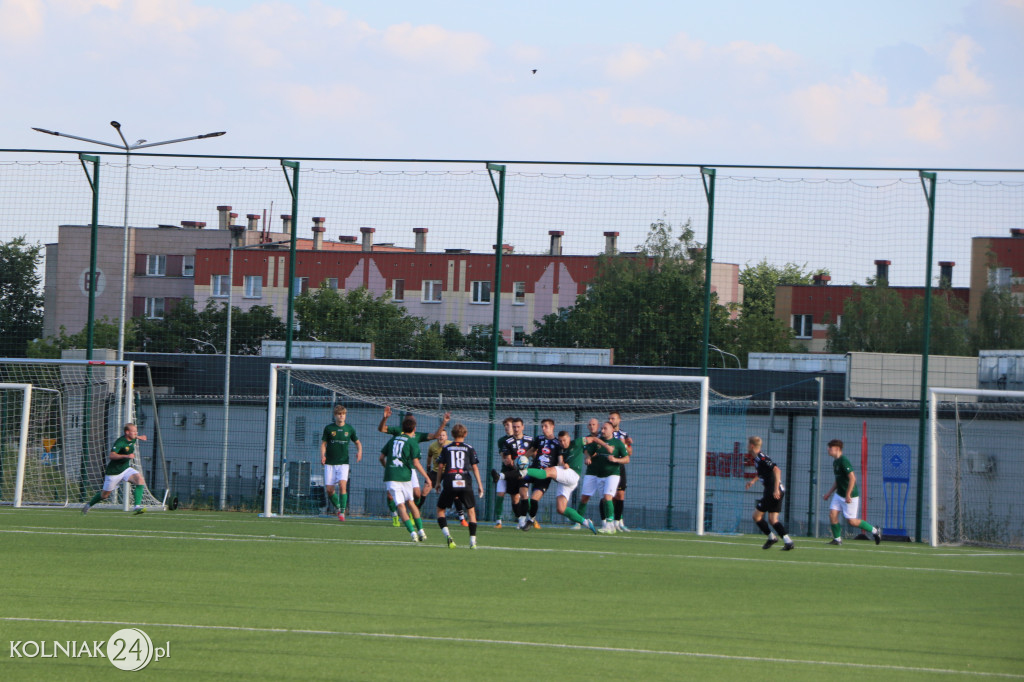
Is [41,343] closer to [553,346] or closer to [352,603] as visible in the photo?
[553,346]

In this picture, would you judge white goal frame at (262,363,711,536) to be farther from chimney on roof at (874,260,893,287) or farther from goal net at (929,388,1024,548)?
chimney on roof at (874,260,893,287)

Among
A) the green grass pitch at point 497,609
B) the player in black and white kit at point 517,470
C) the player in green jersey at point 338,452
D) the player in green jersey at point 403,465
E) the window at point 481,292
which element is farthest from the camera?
the window at point 481,292

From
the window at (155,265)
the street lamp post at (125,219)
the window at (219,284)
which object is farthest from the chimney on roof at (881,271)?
the window at (155,265)

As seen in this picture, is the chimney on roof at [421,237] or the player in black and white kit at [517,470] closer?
the player in black and white kit at [517,470]

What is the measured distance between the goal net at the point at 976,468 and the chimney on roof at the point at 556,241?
691cm

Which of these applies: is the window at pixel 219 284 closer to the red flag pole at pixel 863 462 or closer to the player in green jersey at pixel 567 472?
the red flag pole at pixel 863 462

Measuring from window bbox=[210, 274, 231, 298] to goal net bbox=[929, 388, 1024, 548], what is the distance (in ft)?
171

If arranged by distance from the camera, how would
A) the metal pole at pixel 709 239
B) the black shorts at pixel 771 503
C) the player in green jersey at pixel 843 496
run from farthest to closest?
1. the metal pole at pixel 709 239
2. the player in green jersey at pixel 843 496
3. the black shorts at pixel 771 503

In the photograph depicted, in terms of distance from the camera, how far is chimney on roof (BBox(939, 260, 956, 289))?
66.0 ft

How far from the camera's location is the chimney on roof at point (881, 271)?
21022 millimetres

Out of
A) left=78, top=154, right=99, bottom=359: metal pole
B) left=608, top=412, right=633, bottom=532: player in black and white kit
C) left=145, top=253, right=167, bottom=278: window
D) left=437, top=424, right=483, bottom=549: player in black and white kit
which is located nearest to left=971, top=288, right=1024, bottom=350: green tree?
left=608, top=412, right=633, bottom=532: player in black and white kit

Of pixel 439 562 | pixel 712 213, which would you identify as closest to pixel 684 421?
pixel 712 213

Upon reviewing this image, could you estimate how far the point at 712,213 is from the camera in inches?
830

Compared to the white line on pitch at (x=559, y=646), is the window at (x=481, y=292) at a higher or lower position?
higher
